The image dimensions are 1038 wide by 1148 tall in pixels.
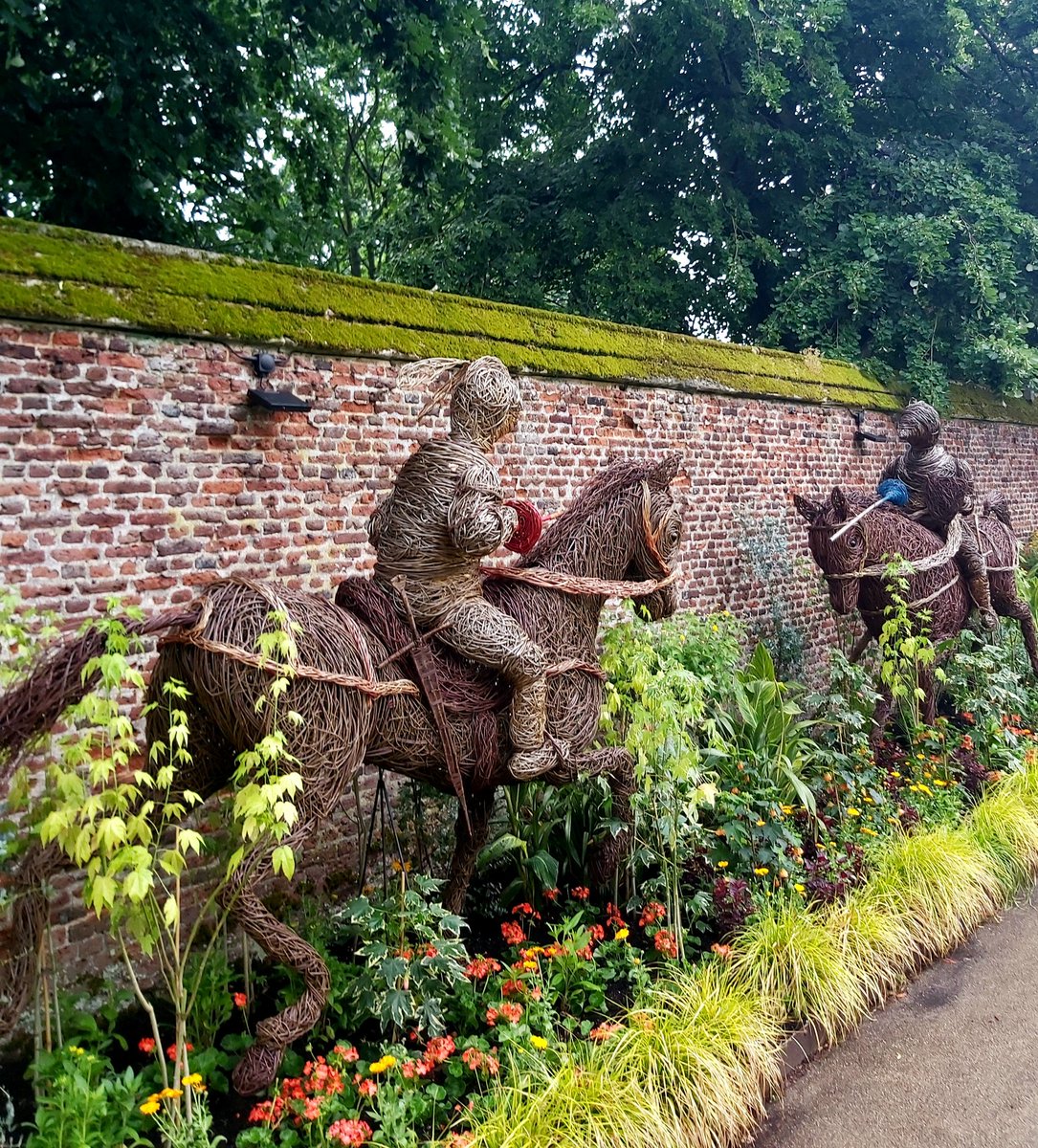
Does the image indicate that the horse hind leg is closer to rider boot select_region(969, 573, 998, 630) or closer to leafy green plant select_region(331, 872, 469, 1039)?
rider boot select_region(969, 573, 998, 630)

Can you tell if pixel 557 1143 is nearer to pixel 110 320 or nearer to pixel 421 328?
pixel 110 320

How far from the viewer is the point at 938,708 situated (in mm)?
7445

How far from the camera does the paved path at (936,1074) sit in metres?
3.18

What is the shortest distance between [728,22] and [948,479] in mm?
7027

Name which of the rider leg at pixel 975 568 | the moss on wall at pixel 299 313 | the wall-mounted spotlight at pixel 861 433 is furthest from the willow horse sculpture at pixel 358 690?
the wall-mounted spotlight at pixel 861 433

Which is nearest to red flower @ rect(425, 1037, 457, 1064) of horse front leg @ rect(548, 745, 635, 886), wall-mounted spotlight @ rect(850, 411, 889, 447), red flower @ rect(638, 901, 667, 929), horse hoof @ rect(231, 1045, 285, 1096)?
horse hoof @ rect(231, 1045, 285, 1096)

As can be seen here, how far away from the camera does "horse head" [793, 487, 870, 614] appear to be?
19.0ft

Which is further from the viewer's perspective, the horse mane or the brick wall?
the horse mane

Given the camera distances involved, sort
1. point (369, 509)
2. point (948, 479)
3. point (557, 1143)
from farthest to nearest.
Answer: point (948, 479) → point (369, 509) → point (557, 1143)

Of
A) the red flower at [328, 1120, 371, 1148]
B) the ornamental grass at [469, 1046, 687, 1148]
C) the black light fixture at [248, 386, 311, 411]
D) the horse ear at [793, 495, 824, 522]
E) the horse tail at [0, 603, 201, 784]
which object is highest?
the black light fixture at [248, 386, 311, 411]

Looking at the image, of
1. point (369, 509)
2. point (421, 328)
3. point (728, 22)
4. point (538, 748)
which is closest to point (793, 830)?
point (538, 748)

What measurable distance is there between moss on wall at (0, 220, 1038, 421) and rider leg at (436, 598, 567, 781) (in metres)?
1.97

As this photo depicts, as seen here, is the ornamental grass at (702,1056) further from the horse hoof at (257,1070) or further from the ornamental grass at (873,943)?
the horse hoof at (257,1070)

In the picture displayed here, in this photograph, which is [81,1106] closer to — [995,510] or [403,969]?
[403,969]
